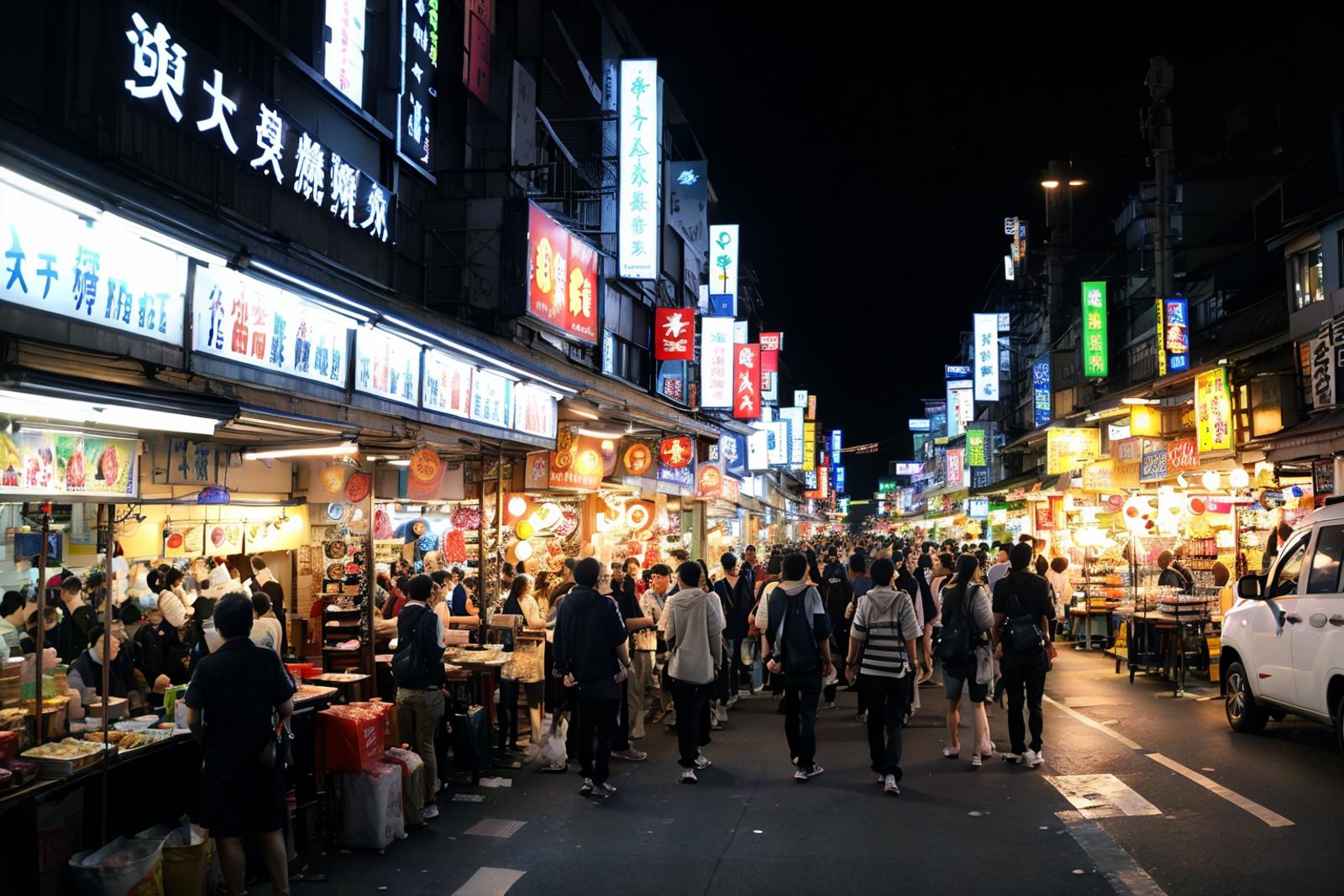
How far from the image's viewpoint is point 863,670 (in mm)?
9109

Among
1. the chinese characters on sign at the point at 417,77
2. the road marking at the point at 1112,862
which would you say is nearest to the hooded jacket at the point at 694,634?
the road marking at the point at 1112,862

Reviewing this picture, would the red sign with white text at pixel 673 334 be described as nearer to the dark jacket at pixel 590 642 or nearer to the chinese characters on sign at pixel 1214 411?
the chinese characters on sign at pixel 1214 411

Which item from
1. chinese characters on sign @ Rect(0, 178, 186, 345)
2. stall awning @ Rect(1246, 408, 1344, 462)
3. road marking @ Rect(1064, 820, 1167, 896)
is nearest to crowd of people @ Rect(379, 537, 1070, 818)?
road marking @ Rect(1064, 820, 1167, 896)

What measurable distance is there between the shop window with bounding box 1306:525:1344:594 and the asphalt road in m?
1.73

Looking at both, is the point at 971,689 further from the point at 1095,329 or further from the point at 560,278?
the point at 1095,329

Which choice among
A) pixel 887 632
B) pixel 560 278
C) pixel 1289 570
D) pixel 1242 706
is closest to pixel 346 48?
pixel 560 278

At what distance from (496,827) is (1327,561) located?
27.5 feet

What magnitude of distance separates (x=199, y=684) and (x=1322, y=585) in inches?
397

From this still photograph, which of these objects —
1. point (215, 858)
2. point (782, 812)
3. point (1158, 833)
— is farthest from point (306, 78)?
point (1158, 833)

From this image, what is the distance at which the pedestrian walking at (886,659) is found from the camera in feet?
29.4

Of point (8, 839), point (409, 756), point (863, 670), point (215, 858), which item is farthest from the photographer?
point (863, 670)

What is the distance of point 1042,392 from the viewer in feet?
127

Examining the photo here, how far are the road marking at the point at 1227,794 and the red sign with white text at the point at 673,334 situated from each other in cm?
1616

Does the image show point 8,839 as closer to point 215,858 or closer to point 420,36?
point 215,858
